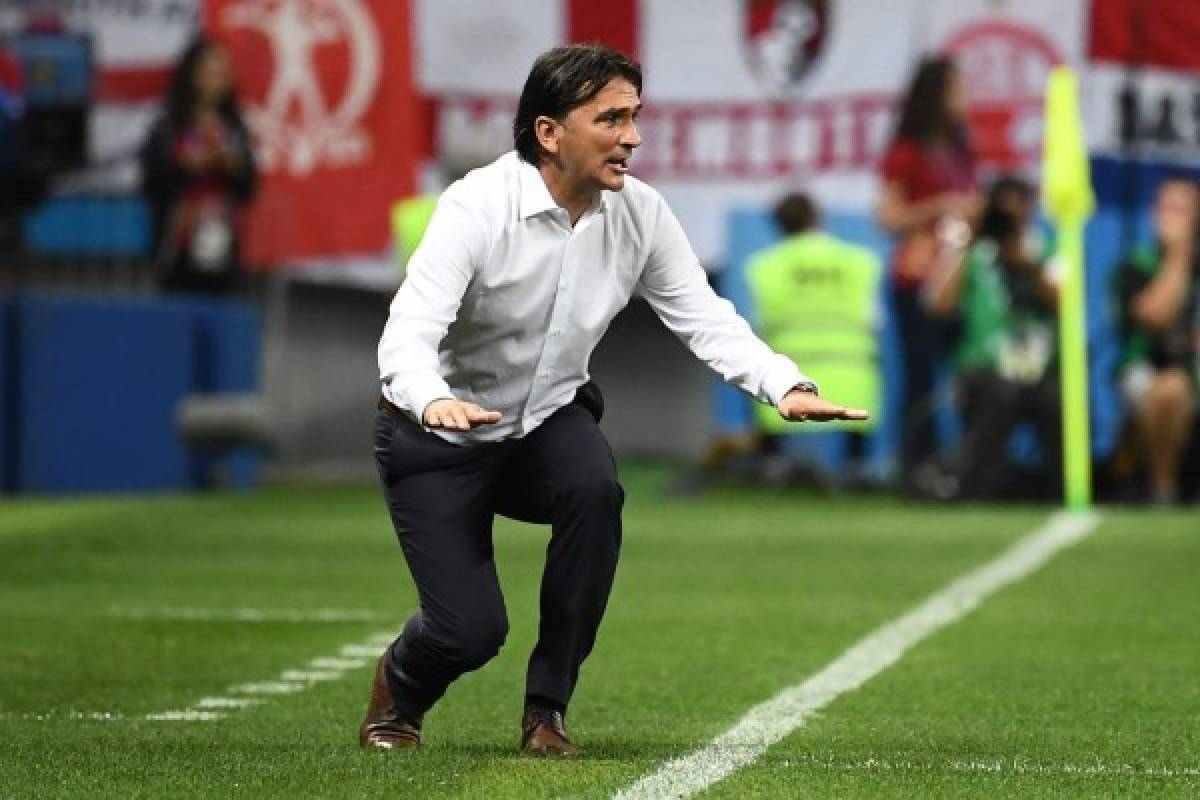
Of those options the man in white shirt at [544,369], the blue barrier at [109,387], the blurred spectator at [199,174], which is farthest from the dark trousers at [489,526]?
the blurred spectator at [199,174]

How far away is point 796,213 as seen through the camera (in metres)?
19.4

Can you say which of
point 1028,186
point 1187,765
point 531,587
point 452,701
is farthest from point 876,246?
point 1187,765

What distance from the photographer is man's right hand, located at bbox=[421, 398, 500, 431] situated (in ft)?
19.8

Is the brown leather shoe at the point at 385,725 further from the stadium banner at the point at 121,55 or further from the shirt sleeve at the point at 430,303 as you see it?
the stadium banner at the point at 121,55

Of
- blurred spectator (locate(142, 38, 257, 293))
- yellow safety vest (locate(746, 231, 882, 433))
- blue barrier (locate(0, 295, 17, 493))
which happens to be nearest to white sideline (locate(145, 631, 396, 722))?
yellow safety vest (locate(746, 231, 882, 433))

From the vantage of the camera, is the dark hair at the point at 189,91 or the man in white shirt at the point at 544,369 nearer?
the man in white shirt at the point at 544,369

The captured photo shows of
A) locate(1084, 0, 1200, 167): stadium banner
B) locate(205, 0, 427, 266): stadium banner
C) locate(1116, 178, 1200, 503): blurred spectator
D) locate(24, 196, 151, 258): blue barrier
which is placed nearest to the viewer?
locate(1116, 178, 1200, 503): blurred spectator

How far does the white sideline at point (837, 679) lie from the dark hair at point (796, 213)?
4271 millimetres

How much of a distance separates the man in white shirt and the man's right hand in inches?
14.6

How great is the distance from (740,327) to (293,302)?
54.6ft

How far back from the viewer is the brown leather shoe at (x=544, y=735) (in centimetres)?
677

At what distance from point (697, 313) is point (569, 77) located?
695mm

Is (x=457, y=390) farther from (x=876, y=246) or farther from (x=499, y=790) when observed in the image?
(x=876, y=246)

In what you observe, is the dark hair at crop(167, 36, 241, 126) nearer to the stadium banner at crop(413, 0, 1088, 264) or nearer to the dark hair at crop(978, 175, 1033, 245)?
the stadium banner at crop(413, 0, 1088, 264)
